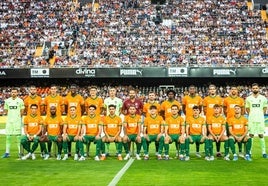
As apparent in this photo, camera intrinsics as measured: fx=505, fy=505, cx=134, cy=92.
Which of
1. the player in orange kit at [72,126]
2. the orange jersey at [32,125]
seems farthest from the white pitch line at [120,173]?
the orange jersey at [32,125]

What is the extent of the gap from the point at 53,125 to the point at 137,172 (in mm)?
3381

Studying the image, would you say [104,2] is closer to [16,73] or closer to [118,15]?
[118,15]

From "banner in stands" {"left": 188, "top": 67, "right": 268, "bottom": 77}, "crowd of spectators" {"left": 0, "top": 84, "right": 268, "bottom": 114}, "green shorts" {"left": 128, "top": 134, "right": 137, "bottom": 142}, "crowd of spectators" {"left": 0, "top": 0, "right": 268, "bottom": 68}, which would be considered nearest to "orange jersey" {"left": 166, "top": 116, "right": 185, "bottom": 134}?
"green shorts" {"left": 128, "top": 134, "right": 137, "bottom": 142}

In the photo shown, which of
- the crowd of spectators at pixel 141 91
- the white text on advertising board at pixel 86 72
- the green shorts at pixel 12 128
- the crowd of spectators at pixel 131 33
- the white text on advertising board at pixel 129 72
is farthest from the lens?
the crowd of spectators at pixel 131 33

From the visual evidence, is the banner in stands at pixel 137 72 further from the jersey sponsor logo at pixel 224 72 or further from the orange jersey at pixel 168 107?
the orange jersey at pixel 168 107

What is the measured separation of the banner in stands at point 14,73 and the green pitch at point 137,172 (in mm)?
25465

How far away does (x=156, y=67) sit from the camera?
3688 cm

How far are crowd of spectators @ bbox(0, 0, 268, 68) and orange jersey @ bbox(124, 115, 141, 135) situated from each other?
24500mm

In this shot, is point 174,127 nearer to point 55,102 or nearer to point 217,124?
point 217,124

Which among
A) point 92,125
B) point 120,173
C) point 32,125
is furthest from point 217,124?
point 32,125

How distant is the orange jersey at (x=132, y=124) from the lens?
41.2 feet

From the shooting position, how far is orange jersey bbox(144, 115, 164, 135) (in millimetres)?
12570

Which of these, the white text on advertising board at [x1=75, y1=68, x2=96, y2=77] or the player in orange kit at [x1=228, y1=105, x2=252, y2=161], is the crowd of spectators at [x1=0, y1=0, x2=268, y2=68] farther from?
the player in orange kit at [x1=228, y1=105, x2=252, y2=161]

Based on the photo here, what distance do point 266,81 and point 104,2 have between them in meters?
15.2
